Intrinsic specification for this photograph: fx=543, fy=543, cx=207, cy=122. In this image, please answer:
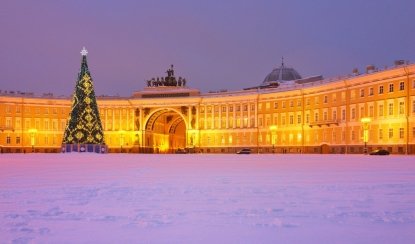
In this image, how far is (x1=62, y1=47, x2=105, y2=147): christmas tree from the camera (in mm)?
62000

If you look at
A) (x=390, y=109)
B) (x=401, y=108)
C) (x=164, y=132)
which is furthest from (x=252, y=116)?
(x=401, y=108)

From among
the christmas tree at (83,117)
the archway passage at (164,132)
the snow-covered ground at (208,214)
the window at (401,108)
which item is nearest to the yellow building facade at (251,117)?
the window at (401,108)

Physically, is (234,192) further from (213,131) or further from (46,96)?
(46,96)

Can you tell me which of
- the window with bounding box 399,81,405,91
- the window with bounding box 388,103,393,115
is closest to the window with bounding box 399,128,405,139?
the window with bounding box 388,103,393,115

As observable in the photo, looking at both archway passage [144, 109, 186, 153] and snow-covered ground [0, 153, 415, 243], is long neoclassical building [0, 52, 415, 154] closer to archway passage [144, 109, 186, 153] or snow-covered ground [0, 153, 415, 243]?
archway passage [144, 109, 186, 153]

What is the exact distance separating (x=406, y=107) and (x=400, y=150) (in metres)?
4.76

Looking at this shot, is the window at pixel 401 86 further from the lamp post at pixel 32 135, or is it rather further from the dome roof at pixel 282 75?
the lamp post at pixel 32 135

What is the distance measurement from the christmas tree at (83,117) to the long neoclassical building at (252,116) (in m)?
31.0

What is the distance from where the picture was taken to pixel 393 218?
313 inches

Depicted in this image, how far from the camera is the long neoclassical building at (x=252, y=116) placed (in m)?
63.2

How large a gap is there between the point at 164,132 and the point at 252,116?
26.6 meters

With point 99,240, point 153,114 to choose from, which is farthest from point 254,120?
point 99,240

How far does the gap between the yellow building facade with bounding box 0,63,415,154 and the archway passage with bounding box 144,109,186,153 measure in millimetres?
202

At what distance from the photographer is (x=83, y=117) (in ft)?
205
